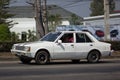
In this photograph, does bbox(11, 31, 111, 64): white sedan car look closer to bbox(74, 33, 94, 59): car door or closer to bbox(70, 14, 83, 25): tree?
bbox(74, 33, 94, 59): car door

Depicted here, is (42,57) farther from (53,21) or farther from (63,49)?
(53,21)

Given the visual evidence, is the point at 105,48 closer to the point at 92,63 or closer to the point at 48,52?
the point at 92,63

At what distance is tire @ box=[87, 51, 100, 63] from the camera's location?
71.1 feet

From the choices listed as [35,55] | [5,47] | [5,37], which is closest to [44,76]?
[35,55]

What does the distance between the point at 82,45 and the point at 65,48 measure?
3.20 ft

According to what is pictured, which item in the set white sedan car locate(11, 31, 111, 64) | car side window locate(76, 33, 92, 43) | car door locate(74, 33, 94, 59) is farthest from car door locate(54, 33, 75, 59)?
car side window locate(76, 33, 92, 43)

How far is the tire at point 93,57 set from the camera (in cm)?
2166

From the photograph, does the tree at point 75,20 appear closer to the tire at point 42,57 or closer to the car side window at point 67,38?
the car side window at point 67,38

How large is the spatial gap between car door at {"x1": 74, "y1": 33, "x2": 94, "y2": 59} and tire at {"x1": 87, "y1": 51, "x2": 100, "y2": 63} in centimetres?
28

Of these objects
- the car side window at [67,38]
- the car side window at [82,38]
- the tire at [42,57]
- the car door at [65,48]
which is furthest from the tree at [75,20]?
the tire at [42,57]

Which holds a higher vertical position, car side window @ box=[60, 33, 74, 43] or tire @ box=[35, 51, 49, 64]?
car side window @ box=[60, 33, 74, 43]

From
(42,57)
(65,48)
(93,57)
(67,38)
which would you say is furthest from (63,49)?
(93,57)

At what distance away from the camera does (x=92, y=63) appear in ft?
70.2

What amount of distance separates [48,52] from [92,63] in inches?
97.2
